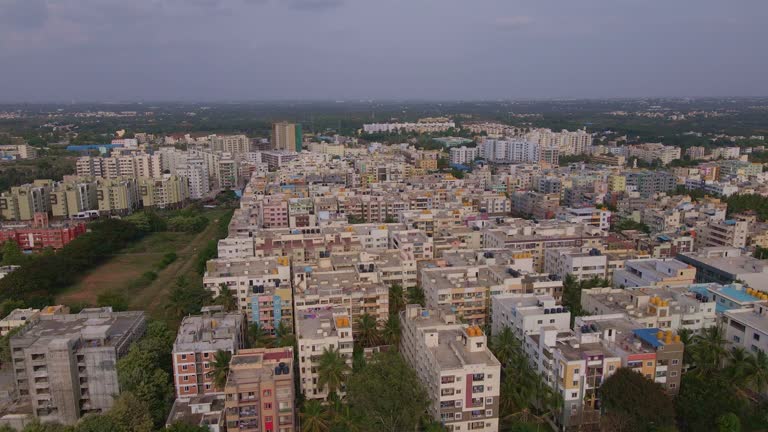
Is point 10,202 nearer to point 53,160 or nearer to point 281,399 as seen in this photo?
point 53,160

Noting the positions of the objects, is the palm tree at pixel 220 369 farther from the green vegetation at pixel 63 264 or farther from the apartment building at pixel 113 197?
the apartment building at pixel 113 197

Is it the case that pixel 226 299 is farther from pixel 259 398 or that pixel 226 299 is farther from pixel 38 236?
pixel 38 236

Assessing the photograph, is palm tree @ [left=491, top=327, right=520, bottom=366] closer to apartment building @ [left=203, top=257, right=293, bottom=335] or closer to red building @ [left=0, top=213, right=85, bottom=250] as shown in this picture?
apartment building @ [left=203, top=257, right=293, bottom=335]

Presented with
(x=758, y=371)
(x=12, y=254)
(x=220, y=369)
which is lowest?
(x=12, y=254)

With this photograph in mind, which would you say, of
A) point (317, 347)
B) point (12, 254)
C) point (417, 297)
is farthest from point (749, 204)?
point (12, 254)

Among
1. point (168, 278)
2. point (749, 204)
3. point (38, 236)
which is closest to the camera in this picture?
point (168, 278)

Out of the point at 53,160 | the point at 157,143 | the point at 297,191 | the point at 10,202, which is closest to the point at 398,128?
the point at 157,143
